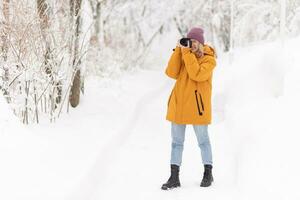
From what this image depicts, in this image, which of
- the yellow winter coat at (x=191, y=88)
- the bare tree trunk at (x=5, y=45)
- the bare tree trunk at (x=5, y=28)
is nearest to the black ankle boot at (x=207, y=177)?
the yellow winter coat at (x=191, y=88)

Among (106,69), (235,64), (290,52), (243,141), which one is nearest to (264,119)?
(243,141)

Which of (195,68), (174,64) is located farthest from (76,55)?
(195,68)

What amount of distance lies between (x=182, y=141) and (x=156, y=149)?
3.12 m

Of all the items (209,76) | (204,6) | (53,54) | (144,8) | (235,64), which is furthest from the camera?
(144,8)

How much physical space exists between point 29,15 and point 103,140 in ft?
8.44

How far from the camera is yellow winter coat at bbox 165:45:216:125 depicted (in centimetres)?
699

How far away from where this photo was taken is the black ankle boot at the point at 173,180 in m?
7.31

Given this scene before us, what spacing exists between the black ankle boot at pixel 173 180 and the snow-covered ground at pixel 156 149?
0.11 meters

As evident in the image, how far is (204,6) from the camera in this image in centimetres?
2745

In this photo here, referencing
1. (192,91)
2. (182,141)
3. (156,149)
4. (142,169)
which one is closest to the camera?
(192,91)

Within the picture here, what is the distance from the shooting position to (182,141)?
7285 millimetres

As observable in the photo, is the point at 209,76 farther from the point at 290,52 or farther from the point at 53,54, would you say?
the point at 290,52

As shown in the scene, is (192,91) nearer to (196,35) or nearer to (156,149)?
(196,35)

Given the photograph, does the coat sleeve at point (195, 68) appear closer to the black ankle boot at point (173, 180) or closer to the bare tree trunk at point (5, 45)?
the black ankle boot at point (173, 180)
